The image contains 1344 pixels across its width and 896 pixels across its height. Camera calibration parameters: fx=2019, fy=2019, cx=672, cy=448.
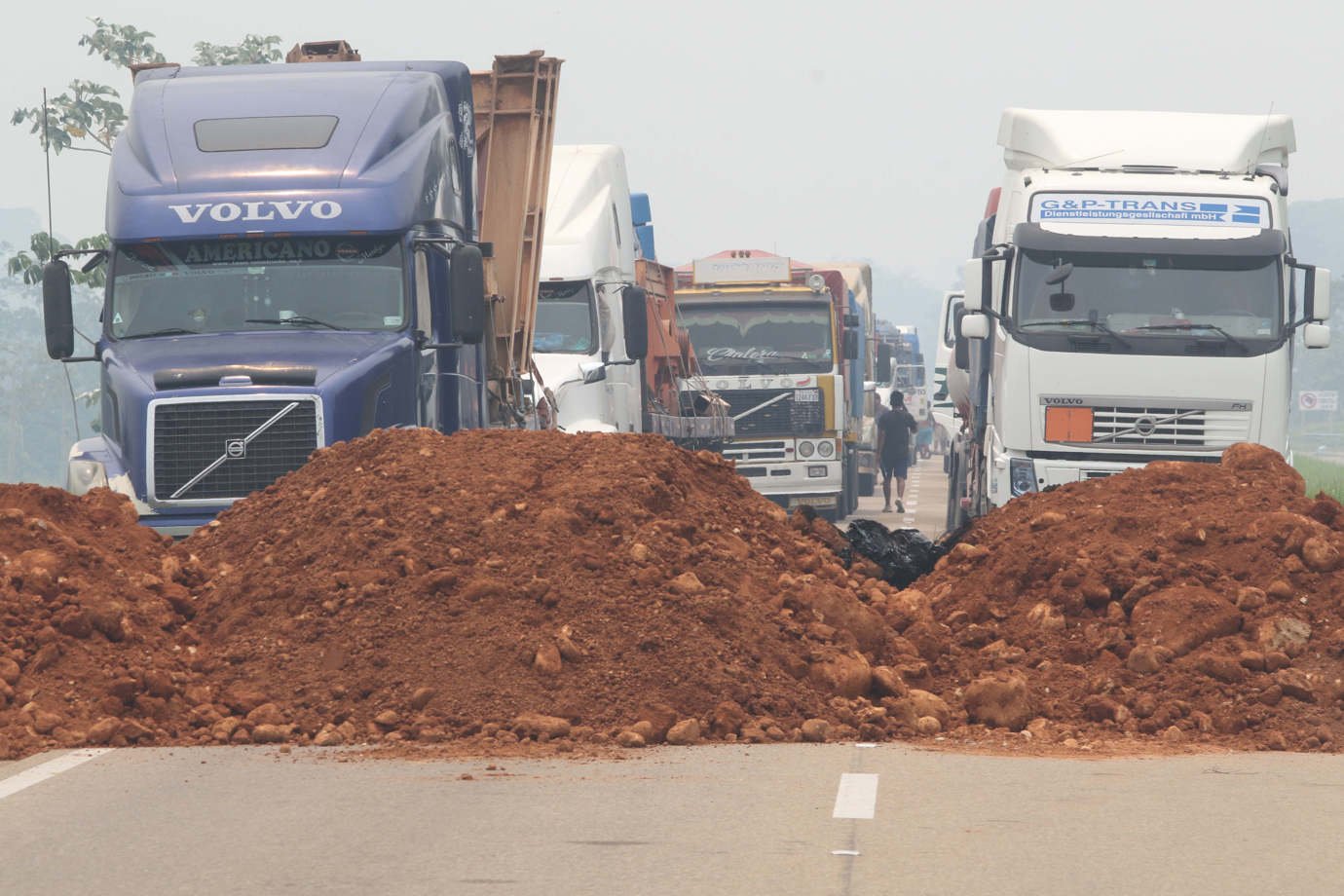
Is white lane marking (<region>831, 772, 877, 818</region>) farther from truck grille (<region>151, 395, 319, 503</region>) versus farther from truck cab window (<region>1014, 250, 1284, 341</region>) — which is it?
truck cab window (<region>1014, 250, 1284, 341</region>)

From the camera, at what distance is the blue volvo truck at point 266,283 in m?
13.9

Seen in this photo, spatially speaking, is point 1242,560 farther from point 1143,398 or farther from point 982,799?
point 1143,398

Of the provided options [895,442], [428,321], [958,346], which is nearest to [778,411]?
[895,442]

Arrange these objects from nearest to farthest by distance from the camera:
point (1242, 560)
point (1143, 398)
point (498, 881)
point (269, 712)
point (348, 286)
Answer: point (498, 881) < point (269, 712) < point (1242, 560) < point (348, 286) < point (1143, 398)

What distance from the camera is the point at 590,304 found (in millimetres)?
21406

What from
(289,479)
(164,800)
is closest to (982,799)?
(164,800)

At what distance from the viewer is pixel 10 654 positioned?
995 cm

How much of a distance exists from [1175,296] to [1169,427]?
1192mm

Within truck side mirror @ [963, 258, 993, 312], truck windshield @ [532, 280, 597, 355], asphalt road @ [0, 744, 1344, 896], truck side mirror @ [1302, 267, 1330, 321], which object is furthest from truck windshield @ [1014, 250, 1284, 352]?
asphalt road @ [0, 744, 1344, 896]

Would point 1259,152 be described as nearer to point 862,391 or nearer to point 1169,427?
point 1169,427

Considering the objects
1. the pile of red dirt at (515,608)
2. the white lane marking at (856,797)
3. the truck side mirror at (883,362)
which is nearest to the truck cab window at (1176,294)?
the pile of red dirt at (515,608)

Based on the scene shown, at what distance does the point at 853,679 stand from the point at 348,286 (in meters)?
5.98

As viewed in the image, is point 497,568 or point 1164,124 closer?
point 497,568

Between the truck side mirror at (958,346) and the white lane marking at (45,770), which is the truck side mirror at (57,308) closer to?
the white lane marking at (45,770)
